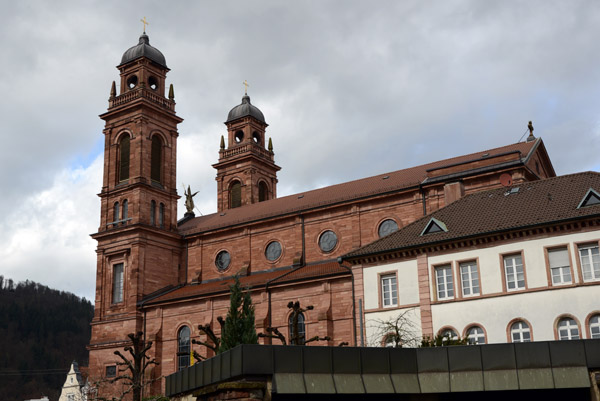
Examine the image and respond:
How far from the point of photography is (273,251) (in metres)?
53.4

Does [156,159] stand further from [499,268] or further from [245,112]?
[499,268]

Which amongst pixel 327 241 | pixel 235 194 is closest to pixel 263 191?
pixel 235 194

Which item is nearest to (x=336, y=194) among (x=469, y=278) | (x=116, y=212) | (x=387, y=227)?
(x=387, y=227)

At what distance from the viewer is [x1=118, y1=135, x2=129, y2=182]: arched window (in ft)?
196

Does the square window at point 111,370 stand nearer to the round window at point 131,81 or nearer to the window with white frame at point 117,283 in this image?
the window with white frame at point 117,283

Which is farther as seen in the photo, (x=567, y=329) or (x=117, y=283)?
(x=117, y=283)

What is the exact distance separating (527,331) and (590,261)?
154 inches

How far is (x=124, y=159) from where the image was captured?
6000 centimetres

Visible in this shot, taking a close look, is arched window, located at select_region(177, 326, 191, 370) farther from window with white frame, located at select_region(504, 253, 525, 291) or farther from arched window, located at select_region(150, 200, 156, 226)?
window with white frame, located at select_region(504, 253, 525, 291)

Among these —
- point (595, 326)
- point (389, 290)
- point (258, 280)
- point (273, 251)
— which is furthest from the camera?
point (273, 251)

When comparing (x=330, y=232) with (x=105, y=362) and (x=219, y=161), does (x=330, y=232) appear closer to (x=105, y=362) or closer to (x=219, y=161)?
(x=105, y=362)

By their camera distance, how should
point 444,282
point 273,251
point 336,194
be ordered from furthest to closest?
point 273,251 < point 336,194 < point 444,282

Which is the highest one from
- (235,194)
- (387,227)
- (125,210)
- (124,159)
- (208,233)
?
(235,194)

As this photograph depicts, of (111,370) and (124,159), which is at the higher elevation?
(124,159)
